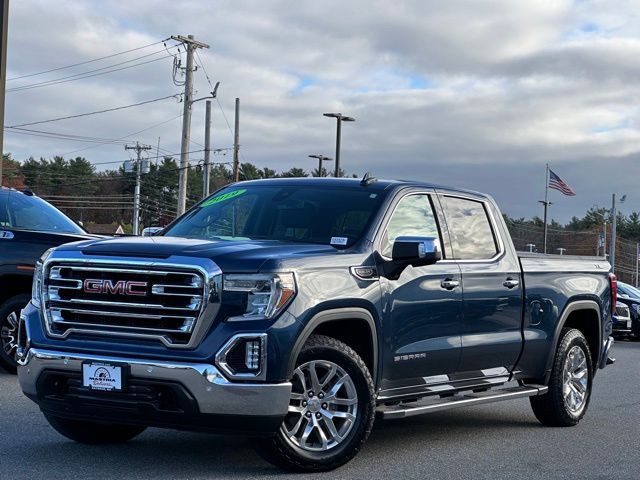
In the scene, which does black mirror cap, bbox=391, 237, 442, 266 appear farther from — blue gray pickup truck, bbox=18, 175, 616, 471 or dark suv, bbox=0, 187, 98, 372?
dark suv, bbox=0, 187, 98, 372

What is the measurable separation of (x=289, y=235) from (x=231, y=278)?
4.50ft

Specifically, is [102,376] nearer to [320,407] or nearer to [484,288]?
[320,407]

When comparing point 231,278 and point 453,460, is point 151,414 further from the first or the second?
point 453,460

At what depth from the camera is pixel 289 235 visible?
7566mm

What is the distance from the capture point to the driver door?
284 inches

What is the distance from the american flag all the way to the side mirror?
49.1 metres

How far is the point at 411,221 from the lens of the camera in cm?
785

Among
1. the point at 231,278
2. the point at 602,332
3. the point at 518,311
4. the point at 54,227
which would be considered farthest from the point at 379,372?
the point at 54,227

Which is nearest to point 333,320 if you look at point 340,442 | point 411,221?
point 340,442

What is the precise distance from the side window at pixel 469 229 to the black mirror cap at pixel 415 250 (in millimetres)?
921

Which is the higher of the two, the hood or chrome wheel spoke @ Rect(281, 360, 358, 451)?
the hood

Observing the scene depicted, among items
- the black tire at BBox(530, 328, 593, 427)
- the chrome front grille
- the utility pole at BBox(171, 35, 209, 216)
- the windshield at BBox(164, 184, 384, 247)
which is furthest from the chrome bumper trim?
the utility pole at BBox(171, 35, 209, 216)

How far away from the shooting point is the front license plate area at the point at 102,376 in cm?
624

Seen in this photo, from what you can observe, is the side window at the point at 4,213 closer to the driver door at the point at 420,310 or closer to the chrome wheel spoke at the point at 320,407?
the driver door at the point at 420,310
